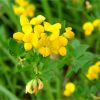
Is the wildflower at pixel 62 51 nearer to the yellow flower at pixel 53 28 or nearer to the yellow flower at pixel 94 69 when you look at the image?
the yellow flower at pixel 53 28

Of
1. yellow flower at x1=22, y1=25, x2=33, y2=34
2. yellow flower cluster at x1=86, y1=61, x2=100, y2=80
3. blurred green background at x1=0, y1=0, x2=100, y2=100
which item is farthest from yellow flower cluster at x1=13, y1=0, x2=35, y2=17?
yellow flower at x1=22, y1=25, x2=33, y2=34

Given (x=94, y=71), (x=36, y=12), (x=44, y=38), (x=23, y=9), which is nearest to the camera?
(x=44, y=38)

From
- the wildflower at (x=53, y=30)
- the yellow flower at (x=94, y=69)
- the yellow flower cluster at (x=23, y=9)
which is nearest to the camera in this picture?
the wildflower at (x=53, y=30)

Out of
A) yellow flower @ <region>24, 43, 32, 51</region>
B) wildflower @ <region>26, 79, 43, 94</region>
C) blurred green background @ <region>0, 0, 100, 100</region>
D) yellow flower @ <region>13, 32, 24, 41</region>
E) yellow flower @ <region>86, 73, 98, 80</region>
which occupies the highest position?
blurred green background @ <region>0, 0, 100, 100</region>

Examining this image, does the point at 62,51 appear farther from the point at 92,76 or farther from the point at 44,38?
the point at 92,76

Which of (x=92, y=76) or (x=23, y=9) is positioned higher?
(x=23, y=9)

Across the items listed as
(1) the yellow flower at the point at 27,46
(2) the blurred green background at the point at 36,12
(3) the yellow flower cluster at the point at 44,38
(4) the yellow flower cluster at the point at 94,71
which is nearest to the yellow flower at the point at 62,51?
(3) the yellow flower cluster at the point at 44,38

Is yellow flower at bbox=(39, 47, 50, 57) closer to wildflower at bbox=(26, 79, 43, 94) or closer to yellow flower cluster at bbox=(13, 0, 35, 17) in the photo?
wildflower at bbox=(26, 79, 43, 94)

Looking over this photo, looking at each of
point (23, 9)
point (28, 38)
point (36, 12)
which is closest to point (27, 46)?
point (28, 38)

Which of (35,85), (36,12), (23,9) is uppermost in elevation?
(36,12)

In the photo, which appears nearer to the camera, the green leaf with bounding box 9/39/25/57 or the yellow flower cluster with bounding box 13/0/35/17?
the green leaf with bounding box 9/39/25/57
